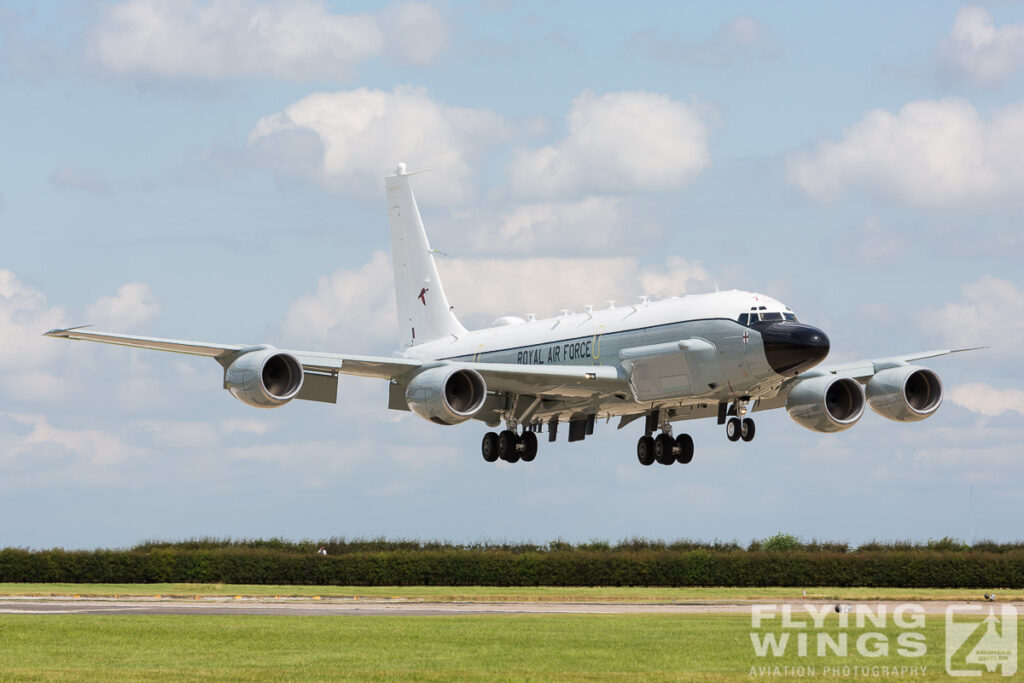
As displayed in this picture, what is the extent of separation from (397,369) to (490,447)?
28.2 ft

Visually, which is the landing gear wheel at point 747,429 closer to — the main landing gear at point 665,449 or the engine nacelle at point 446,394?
the main landing gear at point 665,449

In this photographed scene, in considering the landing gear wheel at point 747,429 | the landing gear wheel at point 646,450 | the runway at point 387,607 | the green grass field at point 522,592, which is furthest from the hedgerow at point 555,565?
the landing gear wheel at point 747,429

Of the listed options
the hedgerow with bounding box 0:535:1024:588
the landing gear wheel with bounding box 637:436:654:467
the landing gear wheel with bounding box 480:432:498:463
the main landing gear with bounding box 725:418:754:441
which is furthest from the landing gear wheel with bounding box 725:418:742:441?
the hedgerow with bounding box 0:535:1024:588

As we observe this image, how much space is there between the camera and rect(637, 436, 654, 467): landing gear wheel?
53094 mm

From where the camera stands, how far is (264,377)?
45219mm

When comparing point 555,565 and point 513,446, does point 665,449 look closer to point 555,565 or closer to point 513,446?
point 513,446

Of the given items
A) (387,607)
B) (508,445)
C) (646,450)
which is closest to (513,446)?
(508,445)

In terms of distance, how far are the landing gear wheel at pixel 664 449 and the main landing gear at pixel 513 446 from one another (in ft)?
17.5

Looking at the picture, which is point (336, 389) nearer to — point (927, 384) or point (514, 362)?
point (514, 362)

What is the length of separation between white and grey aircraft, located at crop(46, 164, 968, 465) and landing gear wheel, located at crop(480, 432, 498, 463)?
51 mm

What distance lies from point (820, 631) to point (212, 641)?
56.1 ft

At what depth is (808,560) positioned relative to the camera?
6969 cm

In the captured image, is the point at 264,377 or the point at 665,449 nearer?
the point at 264,377

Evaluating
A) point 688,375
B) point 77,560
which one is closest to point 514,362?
point 688,375
